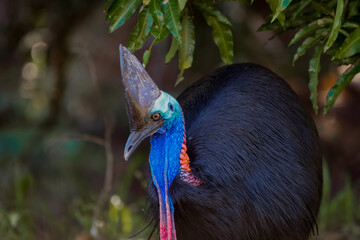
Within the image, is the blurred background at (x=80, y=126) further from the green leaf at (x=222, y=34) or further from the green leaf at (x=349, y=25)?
the green leaf at (x=349, y=25)

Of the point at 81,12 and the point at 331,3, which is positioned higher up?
the point at 331,3

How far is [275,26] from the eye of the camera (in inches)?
105

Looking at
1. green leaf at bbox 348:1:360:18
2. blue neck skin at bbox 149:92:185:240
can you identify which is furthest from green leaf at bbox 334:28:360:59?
blue neck skin at bbox 149:92:185:240

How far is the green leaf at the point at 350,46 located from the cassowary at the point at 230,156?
0.55 metres

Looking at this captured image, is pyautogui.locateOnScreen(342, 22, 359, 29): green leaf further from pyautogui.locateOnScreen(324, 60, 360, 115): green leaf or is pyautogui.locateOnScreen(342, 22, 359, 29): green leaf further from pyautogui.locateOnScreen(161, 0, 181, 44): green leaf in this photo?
pyautogui.locateOnScreen(161, 0, 181, 44): green leaf

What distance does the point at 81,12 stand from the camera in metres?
4.69

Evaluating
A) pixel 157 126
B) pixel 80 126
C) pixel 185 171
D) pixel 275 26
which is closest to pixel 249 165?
pixel 185 171

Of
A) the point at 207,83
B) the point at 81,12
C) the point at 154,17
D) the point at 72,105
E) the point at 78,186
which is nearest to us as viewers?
the point at 154,17

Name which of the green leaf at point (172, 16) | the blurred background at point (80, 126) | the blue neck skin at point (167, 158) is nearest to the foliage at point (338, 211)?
the blurred background at point (80, 126)

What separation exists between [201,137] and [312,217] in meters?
0.61

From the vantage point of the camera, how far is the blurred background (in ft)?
13.1

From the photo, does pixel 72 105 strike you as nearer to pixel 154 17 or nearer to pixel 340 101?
pixel 340 101

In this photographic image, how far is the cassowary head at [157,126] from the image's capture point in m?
2.27

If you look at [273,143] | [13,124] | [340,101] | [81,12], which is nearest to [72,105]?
[13,124]
